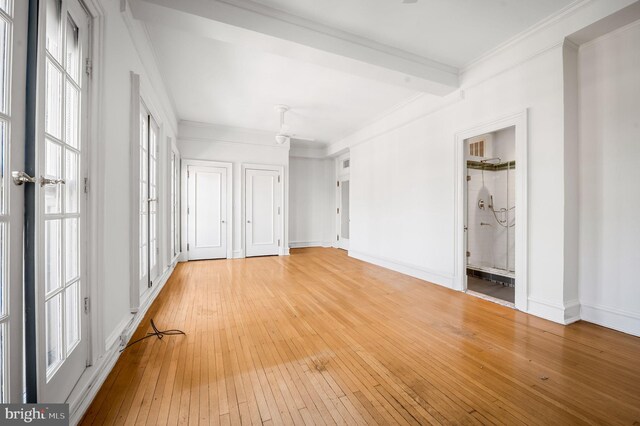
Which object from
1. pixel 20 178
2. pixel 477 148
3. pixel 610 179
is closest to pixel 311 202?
pixel 477 148

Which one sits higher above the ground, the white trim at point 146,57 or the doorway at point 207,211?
the white trim at point 146,57

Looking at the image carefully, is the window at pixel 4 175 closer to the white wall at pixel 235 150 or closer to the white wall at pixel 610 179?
the white wall at pixel 610 179

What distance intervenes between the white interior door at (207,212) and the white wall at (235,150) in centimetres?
21

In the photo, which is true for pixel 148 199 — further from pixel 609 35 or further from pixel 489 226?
pixel 489 226

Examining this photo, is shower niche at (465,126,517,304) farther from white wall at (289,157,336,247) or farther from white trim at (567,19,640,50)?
white wall at (289,157,336,247)

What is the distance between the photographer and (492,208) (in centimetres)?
489

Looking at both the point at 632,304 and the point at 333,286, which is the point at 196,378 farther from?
the point at 632,304

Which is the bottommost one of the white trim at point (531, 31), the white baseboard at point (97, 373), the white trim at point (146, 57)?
the white baseboard at point (97, 373)

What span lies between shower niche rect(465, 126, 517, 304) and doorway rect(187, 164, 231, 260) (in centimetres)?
517

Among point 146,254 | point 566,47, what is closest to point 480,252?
point 566,47

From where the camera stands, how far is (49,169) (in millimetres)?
1317

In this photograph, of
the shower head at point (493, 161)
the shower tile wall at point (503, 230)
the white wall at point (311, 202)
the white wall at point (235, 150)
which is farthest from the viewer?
the white wall at point (311, 202)

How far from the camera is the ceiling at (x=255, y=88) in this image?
10.4 feet

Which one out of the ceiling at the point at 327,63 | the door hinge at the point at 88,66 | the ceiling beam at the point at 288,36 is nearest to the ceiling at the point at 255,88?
the ceiling at the point at 327,63
